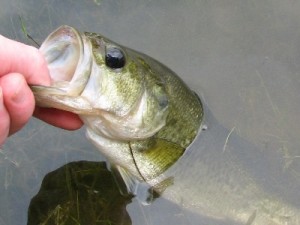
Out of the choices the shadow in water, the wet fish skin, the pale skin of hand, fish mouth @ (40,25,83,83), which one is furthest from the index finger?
the shadow in water

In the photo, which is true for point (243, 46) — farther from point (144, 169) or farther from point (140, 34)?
point (144, 169)

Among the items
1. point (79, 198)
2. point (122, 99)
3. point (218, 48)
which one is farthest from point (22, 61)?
point (218, 48)

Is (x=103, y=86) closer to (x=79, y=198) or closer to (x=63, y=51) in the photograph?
(x=63, y=51)

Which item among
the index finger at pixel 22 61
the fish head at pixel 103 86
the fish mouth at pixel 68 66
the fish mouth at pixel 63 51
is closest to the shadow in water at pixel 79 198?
the fish head at pixel 103 86

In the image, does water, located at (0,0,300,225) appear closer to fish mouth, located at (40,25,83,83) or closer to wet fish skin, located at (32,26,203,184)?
wet fish skin, located at (32,26,203,184)


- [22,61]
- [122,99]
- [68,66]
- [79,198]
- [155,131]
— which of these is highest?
[22,61]

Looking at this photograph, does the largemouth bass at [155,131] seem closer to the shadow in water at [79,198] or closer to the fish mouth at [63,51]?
the fish mouth at [63,51]
